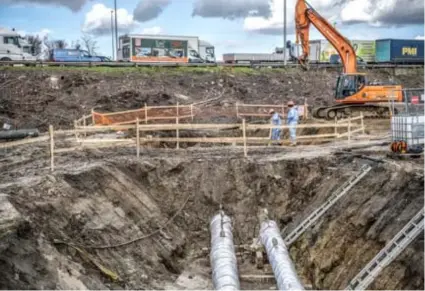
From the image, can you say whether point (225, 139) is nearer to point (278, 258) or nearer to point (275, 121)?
point (275, 121)

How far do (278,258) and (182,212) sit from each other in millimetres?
4686

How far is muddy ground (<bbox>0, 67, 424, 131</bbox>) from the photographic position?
3097 cm

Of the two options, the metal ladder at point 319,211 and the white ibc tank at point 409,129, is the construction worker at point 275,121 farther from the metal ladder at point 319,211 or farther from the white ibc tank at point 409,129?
the metal ladder at point 319,211

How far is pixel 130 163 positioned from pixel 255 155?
14.0 ft

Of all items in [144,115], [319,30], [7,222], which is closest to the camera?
[7,222]

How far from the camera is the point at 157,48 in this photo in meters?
50.3

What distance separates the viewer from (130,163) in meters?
17.4

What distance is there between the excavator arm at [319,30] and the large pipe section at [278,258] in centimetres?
1618

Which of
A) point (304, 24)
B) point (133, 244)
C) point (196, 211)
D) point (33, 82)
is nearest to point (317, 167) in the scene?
point (196, 211)

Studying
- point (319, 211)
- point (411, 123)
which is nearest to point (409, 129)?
point (411, 123)

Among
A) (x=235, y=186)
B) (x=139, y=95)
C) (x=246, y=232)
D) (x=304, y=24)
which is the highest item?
(x=304, y=24)

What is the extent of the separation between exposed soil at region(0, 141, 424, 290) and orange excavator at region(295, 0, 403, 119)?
9766 millimetres

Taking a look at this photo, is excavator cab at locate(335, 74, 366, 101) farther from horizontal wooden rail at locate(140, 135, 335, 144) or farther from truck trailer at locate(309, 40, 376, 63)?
truck trailer at locate(309, 40, 376, 63)

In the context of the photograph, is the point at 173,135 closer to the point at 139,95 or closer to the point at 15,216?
the point at 139,95
